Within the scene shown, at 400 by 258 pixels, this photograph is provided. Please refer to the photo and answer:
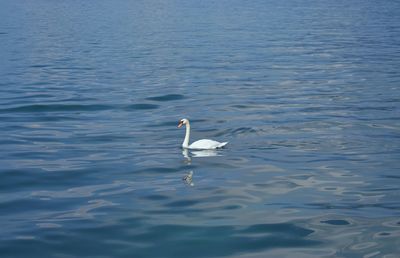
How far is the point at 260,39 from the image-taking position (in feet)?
213

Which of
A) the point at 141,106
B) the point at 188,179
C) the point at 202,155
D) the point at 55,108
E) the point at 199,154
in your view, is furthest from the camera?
the point at 141,106

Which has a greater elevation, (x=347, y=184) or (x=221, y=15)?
(x=221, y=15)

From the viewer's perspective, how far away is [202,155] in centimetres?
2316

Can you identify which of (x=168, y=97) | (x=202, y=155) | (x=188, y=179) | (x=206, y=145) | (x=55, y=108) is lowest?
(x=188, y=179)

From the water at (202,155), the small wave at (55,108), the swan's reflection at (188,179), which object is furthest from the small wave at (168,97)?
the swan's reflection at (188,179)

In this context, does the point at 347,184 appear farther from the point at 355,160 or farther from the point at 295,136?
the point at 295,136

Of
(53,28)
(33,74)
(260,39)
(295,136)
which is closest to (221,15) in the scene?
(53,28)

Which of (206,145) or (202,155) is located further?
(206,145)

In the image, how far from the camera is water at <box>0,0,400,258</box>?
1537cm

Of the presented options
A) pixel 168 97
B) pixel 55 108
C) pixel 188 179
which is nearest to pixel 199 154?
pixel 188 179

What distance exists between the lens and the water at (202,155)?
50.4 feet

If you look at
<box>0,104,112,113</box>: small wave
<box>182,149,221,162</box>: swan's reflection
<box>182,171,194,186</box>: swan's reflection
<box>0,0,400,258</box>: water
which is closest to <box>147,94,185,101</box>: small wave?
<box>0,0,400,258</box>: water

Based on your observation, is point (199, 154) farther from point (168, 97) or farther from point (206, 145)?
point (168, 97)

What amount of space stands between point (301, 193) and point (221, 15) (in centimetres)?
8762
